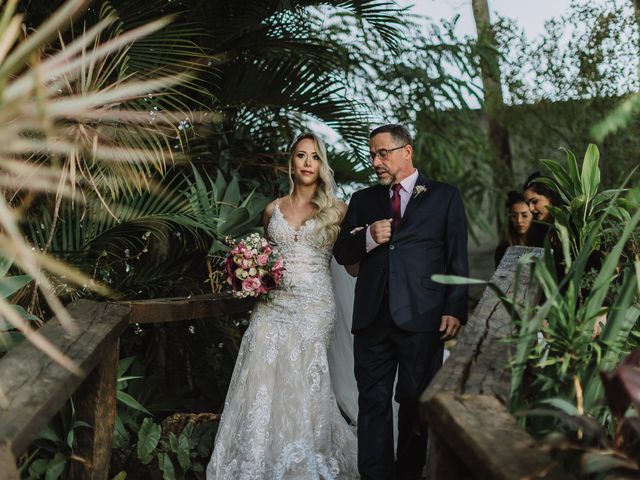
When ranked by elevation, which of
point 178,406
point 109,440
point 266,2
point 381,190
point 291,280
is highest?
point 266,2

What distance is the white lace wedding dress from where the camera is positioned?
17.0 feet

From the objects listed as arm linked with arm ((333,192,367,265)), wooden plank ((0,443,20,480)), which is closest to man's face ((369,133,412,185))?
arm linked with arm ((333,192,367,265))

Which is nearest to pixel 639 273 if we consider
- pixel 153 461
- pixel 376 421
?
pixel 376 421

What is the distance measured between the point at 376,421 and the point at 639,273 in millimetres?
2356

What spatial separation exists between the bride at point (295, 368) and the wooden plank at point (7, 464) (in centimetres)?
263

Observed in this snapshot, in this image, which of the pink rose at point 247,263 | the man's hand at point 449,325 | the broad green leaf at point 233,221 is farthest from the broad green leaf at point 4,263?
the broad green leaf at point 233,221

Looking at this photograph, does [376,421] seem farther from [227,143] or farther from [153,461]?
[227,143]

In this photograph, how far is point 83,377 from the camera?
3363 mm

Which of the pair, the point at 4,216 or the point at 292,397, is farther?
the point at 292,397

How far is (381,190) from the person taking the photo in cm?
502

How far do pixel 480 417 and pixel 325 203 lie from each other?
3.36 m

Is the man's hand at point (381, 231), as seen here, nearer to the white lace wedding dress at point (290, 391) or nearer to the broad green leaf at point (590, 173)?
the white lace wedding dress at point (290, 391)

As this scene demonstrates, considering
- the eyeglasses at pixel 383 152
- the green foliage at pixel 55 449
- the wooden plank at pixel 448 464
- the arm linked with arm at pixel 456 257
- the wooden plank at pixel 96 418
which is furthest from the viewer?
the eyeglasses at pixel 383 152

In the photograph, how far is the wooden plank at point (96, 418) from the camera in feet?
13.6
